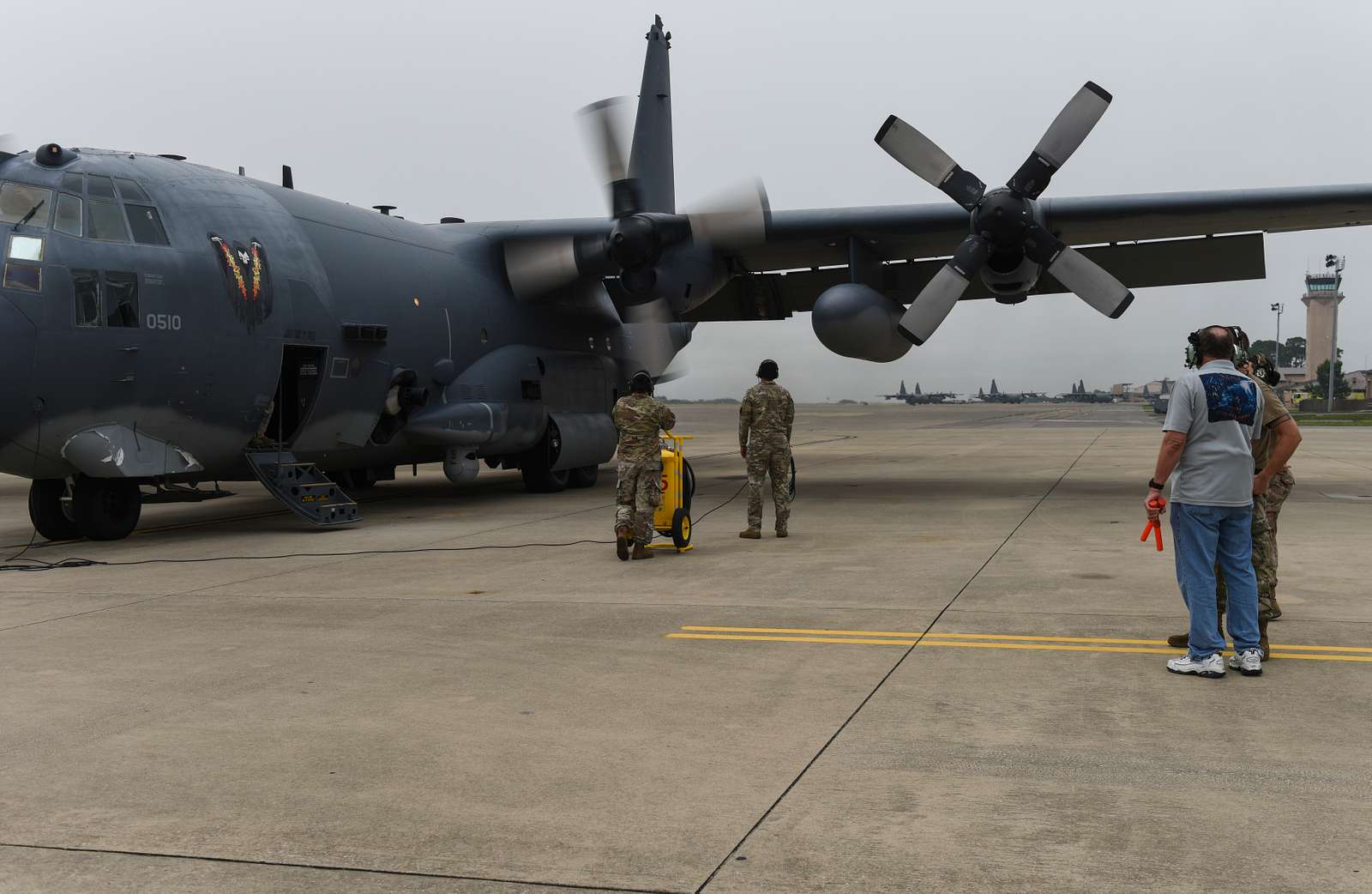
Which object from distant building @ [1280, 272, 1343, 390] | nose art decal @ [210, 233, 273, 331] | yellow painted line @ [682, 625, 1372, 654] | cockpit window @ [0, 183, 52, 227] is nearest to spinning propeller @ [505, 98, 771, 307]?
nose art decal @ [210, 233, 273, 331]

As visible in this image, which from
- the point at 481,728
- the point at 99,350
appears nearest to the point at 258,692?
the point at 481,728

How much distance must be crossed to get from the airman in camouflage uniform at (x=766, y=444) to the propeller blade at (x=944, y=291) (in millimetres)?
4209

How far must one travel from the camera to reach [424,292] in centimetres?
1530

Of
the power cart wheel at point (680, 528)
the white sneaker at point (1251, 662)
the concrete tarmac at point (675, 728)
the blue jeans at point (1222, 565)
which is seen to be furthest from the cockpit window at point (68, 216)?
the white sneaker at point (1251, 662)

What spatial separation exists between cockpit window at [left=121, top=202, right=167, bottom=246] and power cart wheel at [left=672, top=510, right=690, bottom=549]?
19.9 feet

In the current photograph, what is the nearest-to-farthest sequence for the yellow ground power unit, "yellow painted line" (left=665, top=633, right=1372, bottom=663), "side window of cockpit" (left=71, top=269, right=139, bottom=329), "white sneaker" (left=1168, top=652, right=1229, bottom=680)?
"white sneaker" (left=1168, top=652, right=1229, bottom=680)
"yellow painted line" (left=665, top=633, right=1372, bottom=663)
"side window of cockpit" (left=71, top=269, right=139, bottom=329)
the yellow ground power unit

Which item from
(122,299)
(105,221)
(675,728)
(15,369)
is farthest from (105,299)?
(675,728)

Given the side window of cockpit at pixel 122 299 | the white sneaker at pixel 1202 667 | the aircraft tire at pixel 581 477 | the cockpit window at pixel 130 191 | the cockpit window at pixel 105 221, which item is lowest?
the aircraft tire at pixel 581 477

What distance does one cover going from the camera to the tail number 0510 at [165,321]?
11383mm

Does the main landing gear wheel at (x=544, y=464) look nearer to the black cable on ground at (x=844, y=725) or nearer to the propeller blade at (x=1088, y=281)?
the propeller blade at (x=1088, y=281)

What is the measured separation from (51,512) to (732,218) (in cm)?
949

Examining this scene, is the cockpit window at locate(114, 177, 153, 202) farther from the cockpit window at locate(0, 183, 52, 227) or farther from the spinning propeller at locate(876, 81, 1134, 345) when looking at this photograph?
the spinning propeller at locate(876, 81, 1134, 345)

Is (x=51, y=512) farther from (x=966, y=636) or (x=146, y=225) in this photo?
(x=966, y=636)

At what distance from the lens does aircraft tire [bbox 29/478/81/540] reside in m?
12.2
